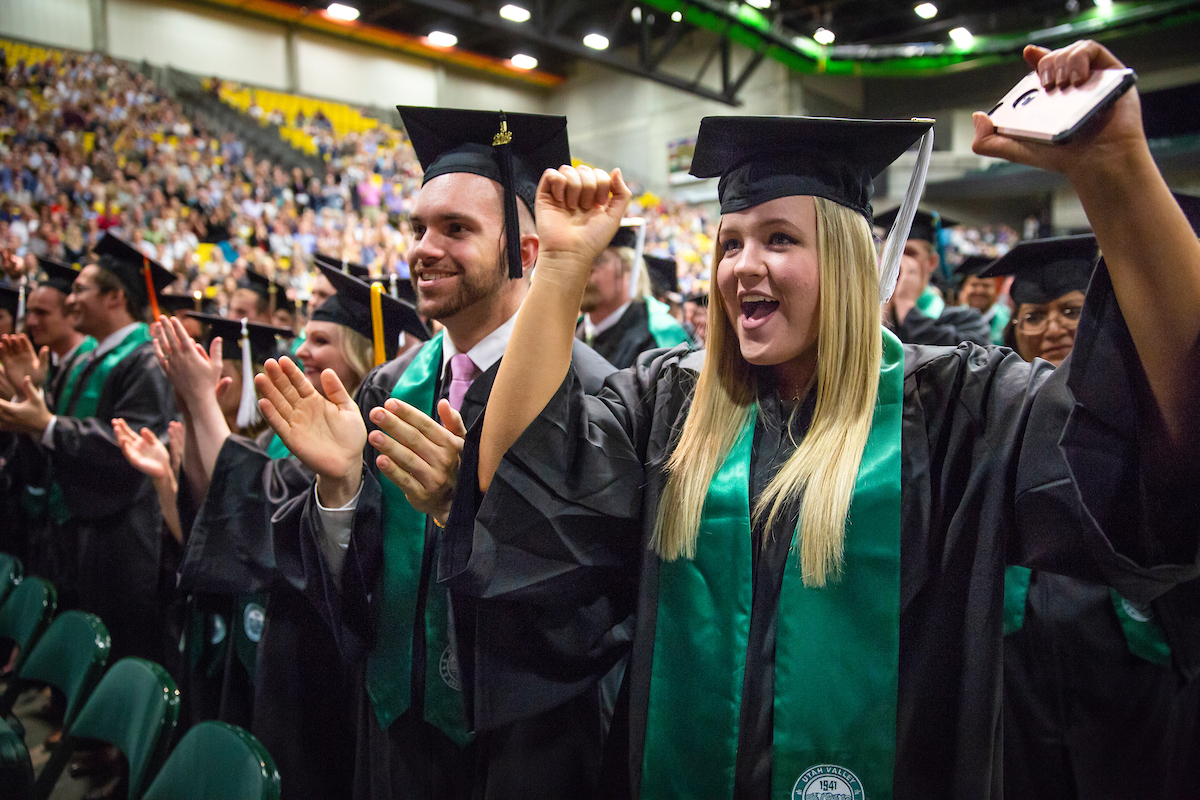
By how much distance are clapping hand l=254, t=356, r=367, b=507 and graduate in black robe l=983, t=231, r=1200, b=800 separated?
182cm

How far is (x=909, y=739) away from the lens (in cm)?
127

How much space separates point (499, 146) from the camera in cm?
196

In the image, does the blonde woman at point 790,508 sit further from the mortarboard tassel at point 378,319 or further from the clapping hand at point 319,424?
the mortarboard tassel at point 378,319

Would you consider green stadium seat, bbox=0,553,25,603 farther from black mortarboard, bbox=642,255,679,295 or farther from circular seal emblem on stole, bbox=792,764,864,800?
black mortarboard, bbox=642,255,679,295

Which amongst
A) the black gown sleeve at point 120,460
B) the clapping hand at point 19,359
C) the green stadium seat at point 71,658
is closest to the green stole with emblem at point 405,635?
the green stadium seat at point 71,658

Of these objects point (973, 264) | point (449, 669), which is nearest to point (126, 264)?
point (449, 669)

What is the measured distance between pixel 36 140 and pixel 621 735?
14.3m

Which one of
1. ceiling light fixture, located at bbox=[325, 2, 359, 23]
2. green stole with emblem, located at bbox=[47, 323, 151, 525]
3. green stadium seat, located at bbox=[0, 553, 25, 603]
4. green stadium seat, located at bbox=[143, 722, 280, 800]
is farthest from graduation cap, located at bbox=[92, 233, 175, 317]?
ceiling light fixture, located at bbox=[325, 2, 359, 23]

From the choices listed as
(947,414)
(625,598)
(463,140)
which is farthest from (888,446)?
(463,140)

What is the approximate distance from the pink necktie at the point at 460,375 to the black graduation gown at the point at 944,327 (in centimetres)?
306

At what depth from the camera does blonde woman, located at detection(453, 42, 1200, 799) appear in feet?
4.09

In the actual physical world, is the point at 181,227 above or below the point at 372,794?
above

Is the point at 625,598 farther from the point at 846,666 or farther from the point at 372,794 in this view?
the point at 372,794

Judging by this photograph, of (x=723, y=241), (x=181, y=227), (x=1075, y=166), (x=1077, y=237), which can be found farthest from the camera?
(x=181, y=227)
